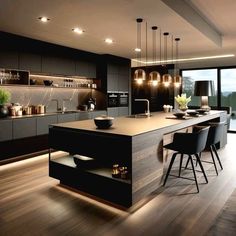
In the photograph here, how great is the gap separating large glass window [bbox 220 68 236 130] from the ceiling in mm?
3294

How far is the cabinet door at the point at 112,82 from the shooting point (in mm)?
7203

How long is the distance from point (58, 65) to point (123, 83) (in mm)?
2641

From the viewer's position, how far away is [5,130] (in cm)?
448

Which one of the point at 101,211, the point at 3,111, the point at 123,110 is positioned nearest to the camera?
the point at 101,211

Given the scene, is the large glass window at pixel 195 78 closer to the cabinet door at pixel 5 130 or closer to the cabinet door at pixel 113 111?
the cabinet door at pixel 113 111

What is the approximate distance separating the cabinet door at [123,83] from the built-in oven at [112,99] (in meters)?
0.32

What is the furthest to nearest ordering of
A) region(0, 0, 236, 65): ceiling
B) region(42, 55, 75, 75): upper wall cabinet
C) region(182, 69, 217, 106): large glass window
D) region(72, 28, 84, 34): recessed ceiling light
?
region(182, 69, 217, 106): large glass window
region(42, 55, 75, 75): upper wall cabinet
region(72, 28, 84, 34): recessed ceiling light
region(0, 0, 236, 65): ceiling

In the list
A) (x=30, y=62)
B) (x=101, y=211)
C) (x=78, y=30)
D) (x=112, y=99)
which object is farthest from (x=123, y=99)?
(x=101, y=211)

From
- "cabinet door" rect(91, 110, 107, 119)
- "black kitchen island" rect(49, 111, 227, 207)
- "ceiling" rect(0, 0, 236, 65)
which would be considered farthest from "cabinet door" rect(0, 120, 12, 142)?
"cabinet door" rect(91, 110, 107, 119)

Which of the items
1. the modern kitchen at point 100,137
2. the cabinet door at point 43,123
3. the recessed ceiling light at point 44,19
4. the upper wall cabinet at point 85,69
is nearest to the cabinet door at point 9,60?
the modern kitchen at point 100,137

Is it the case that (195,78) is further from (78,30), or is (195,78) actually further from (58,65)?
(78,30)

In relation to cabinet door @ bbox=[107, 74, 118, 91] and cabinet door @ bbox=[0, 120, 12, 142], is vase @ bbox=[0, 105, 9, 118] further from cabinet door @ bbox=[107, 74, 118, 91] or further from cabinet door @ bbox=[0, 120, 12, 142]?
cabinet door @ bbox=[107, 74, 118, 91]

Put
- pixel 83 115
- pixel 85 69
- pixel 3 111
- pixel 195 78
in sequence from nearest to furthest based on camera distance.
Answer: pixel 3 111 < pixel 83 115 < pixel 85 69 < pixel 195 78

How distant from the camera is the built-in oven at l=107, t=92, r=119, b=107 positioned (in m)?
7.26
